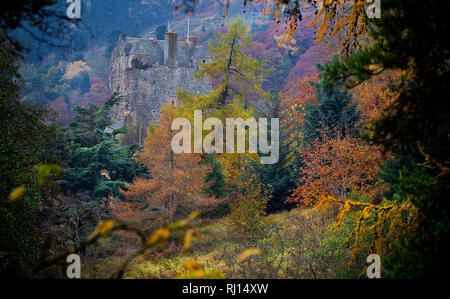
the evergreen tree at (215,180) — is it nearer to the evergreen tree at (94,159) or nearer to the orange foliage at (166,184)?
the orange foliage at (166,184)

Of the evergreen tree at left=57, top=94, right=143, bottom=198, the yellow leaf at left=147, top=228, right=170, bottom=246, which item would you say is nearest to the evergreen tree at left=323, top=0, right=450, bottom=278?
the yellow leaf at left=147, top=228, right=170, bottom=246

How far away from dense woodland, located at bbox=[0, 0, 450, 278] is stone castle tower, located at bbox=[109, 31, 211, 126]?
8.43 meters

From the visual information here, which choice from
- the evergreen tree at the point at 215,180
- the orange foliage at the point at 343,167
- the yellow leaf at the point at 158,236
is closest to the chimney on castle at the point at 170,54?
the evergreen tree at the point at 215,180

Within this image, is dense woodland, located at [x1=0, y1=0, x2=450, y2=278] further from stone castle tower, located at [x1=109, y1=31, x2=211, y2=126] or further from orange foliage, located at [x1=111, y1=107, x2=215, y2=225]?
stone castle tower, located at [x1=109, y1=31, x2=211, y2=126]

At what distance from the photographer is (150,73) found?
37.3m

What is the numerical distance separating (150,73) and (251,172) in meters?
24.1

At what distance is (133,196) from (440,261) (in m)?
12.9

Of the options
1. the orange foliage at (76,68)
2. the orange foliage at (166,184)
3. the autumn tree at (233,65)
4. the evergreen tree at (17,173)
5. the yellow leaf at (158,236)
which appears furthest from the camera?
the orange foliage at (76,68)

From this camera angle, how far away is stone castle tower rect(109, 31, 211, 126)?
3700cm

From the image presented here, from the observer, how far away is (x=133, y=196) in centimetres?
1470

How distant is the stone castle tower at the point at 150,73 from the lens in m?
A: 37.0

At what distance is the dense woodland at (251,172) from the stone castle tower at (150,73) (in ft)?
27.7

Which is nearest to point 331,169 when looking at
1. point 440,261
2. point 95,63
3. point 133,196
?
point 133,196

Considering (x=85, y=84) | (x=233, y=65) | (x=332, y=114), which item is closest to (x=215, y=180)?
(x=233, y=65)
